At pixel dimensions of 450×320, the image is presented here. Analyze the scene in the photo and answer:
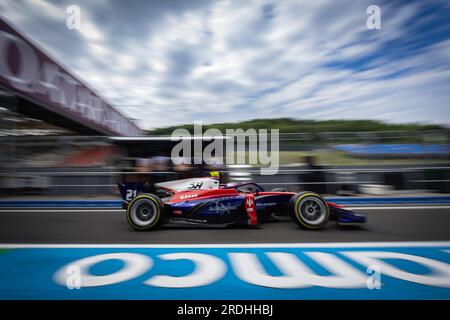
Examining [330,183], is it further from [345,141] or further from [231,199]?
[231,199]

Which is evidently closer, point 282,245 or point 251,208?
point 282,245

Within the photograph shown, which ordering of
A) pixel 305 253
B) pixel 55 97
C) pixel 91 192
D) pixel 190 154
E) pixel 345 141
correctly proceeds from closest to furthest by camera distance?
1. pixel 305 253
2. pixel 190 154
3. pixel 91 192
4. pixel 345 141
5. pixel 55 97

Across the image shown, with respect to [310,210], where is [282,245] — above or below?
below

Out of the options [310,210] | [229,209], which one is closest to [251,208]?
[229,209]

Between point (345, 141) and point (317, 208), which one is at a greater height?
point (345, 141)

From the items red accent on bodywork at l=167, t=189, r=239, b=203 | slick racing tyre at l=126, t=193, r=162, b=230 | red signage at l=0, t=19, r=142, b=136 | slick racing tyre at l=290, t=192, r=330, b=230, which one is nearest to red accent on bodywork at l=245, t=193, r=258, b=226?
red accent on bodywork at l=167, t=189, r=239, b=203

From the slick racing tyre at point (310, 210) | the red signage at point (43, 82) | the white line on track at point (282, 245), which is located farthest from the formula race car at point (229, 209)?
the red signage at point (43, 82)

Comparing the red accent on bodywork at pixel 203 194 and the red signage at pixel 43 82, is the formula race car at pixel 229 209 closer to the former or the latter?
the red accent on bodywork at pixel 203 194

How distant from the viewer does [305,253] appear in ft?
9.41

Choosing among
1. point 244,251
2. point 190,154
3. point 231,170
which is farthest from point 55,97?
point 244,251

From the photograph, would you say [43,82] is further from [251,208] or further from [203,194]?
[251,208]

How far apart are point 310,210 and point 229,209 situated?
3.86ft

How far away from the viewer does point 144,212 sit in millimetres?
3926
